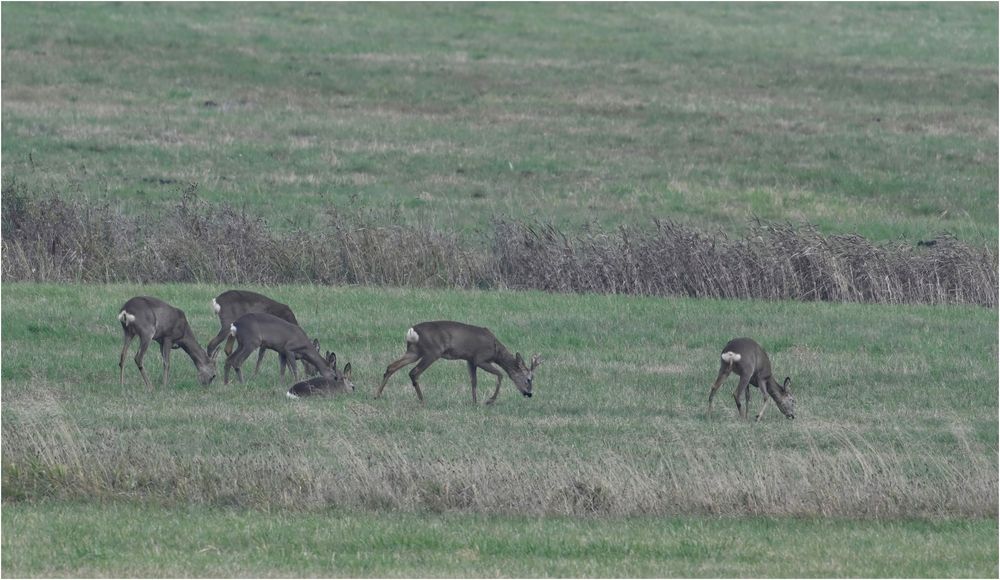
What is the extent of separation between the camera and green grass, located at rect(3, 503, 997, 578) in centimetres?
1073

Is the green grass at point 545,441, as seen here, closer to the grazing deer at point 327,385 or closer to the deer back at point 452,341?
the grazing deer at point 327,385

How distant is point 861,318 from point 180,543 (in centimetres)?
1321

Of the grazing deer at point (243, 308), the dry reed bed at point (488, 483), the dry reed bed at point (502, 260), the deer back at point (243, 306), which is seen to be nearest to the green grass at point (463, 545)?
the dry reed bed at point (488, 483)

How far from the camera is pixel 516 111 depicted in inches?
1688

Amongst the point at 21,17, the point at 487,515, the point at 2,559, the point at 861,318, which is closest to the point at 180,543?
the point at 2,559

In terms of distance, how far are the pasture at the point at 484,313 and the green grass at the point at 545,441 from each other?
0.15ft

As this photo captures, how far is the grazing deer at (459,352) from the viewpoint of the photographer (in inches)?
648

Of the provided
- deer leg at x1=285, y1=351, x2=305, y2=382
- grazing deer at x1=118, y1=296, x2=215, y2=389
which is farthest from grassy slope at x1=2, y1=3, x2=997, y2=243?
grazing deer at x1=118, y1=296, x2=215, y2=389

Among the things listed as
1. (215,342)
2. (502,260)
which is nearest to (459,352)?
(215,342)

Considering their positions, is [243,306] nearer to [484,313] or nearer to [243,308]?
[243,308]

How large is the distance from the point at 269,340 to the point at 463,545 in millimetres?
6217

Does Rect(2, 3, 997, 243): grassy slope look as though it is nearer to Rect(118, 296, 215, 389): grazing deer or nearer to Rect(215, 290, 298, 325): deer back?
Rect(215, 290, 298, 325): deer back

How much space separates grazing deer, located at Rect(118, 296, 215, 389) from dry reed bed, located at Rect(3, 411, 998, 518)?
135 inches

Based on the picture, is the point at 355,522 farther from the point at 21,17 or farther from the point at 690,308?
the point at 21,17
